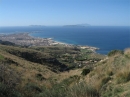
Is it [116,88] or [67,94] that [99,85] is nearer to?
[116,88]

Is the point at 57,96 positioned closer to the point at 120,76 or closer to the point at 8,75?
the point at 120,76

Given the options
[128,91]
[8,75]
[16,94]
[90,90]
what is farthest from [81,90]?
[8,75]

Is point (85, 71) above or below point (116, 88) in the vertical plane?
below

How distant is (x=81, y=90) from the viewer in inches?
254

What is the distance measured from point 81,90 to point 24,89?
2.71 meters

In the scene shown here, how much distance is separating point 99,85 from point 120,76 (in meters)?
0.90

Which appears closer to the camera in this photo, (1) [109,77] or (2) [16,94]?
(2) [16,94]

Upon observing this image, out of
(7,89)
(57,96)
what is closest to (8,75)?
(7,89)

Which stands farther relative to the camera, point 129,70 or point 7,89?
point 129,70

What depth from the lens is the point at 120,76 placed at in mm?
7973

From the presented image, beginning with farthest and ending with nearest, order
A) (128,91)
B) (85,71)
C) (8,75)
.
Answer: (85,71), (8,75), (128,91)

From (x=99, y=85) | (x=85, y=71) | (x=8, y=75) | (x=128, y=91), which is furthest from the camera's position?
(x=85, y=71)

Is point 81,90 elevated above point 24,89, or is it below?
above

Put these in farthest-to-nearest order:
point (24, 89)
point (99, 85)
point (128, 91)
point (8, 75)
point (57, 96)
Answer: point (8, 75)
point (24, 89)
point (99, 85)
point (57, 96)
point (128, 91)
